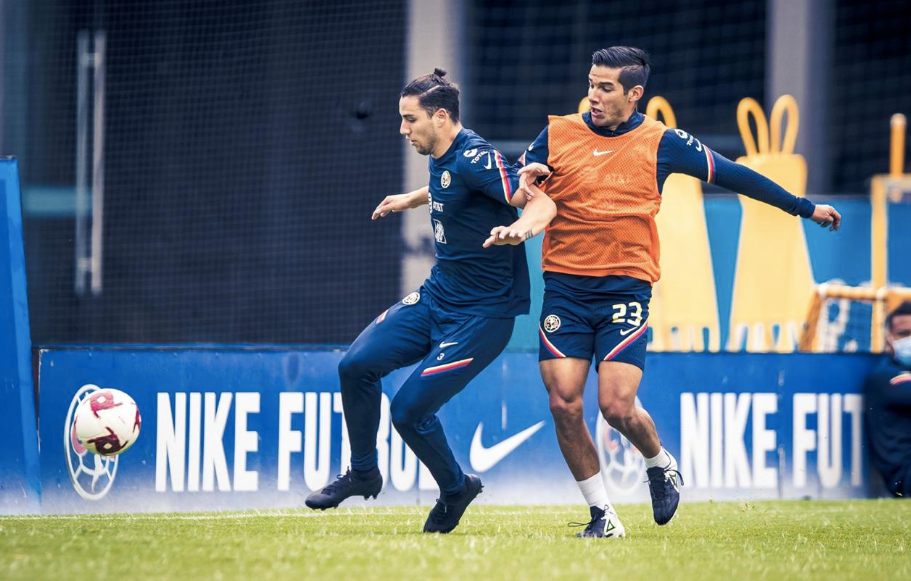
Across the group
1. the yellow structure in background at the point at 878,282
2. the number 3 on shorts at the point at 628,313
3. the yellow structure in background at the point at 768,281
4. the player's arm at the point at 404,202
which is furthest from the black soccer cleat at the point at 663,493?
the yellow structure in background at the point at 768,281

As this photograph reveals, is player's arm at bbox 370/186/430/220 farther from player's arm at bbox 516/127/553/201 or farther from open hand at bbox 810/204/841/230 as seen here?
open hand at bbox 810/204/841/230

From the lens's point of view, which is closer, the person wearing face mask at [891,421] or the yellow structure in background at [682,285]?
the person wearing face mask at [891,421]

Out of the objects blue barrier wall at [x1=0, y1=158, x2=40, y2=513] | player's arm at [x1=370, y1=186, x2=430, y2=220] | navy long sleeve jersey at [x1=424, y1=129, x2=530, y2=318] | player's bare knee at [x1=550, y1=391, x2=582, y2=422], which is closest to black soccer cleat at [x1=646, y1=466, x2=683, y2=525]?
player's bare knee at [x1=550, y1=391, x2=582, y2=422]

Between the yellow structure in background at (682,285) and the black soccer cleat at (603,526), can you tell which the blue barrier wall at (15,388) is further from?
the yellow structure in background at (682,285)

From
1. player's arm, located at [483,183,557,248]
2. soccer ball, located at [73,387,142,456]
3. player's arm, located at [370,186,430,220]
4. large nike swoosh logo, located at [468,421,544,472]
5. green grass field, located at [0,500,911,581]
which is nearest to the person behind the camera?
green grass field, located at [0,500,911,581]

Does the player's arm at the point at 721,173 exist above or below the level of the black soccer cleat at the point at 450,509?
above

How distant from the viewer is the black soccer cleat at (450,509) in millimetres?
6461

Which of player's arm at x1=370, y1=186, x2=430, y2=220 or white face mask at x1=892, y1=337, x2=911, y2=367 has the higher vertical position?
player's arm at x1=370, y1=186, x2=430, y2=220

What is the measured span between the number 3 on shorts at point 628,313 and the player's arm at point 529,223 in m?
0.55

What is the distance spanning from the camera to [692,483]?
30.3 feet

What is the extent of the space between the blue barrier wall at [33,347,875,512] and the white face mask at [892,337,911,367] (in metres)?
0.60

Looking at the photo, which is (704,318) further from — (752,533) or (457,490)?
(457,490)

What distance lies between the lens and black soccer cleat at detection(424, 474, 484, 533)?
646 cm

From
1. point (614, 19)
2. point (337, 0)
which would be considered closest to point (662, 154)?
point (337, 0)
